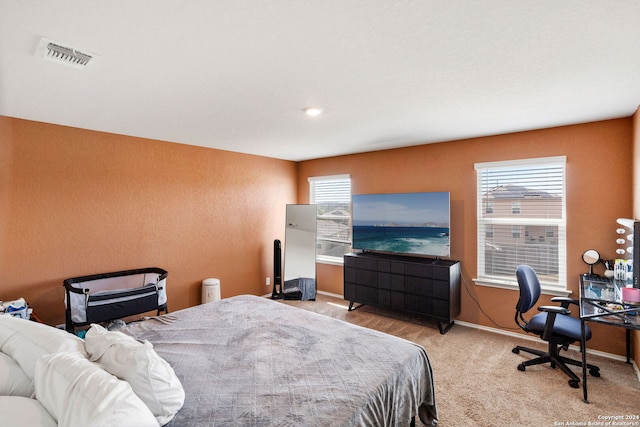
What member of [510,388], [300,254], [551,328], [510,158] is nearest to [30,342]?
[510,388]

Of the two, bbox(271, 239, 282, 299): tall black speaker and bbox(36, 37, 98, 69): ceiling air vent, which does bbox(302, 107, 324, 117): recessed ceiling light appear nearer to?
bbox(36, 37, 98, 69): ceiling air vent

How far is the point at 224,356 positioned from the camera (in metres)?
2.03

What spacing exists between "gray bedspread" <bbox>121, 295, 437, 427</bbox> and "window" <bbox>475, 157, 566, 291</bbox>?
2.30 meters

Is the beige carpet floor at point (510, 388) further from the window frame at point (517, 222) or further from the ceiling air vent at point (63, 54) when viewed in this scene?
the ceiling air vent at point (63, 54)

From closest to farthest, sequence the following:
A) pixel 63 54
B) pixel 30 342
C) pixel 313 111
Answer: pixel 30 342
pixel 63 54
pixel 313 111

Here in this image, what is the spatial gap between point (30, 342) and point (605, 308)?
3.71m

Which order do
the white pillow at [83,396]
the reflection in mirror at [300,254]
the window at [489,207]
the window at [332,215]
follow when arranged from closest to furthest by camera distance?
the white pillow at [83,396] < the window at [489,207] < the reflection in mirror at [300,254] < the window at [332,215]

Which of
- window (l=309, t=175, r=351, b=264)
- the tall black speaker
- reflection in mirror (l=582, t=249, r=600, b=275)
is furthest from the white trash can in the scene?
reflection in mirror (l=582, t=249, r=600, b=275)

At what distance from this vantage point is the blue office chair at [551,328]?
8.84 feet

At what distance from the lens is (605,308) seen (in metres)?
2.35

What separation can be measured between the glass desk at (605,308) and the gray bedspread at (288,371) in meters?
1.31

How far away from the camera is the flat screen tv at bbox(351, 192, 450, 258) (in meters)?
4.07

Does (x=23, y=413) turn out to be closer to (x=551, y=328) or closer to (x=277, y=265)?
Answer: (x=551, y=328)

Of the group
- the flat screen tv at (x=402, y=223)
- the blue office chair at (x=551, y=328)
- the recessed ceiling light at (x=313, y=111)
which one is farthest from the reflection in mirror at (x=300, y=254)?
the blue office chair at (x=551, y=328)
